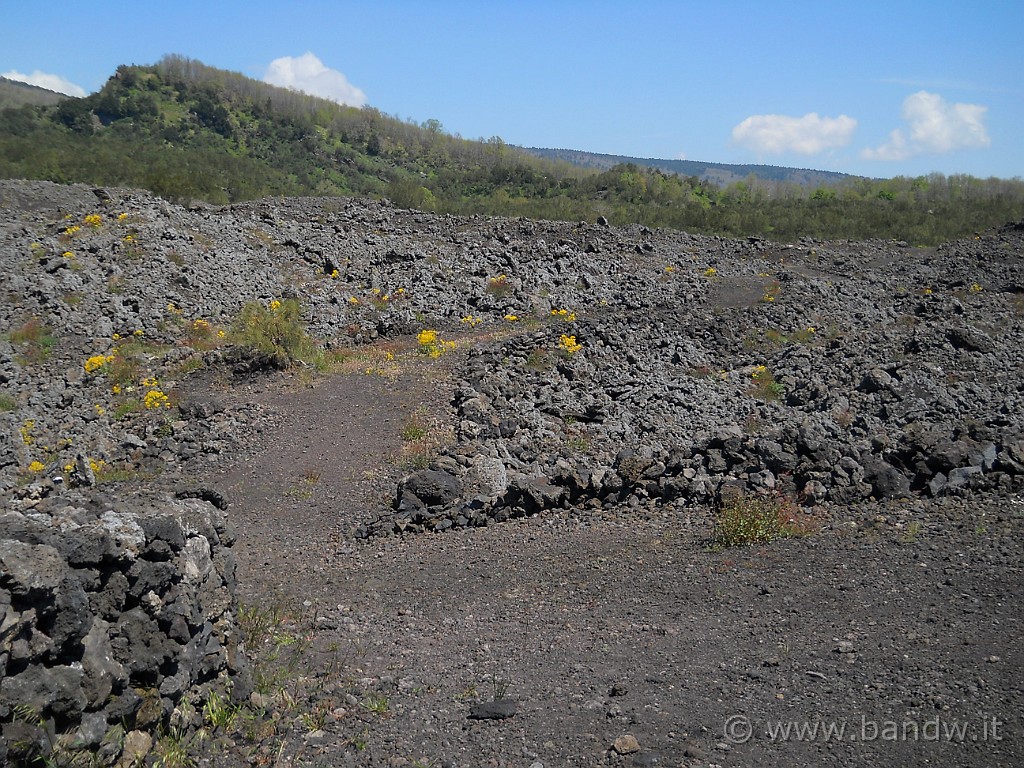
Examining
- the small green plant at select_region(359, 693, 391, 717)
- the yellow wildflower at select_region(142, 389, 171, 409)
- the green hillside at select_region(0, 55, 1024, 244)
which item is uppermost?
the green hillside at select_region(0, 55, 1024, 244)

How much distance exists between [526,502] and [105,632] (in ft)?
14.3

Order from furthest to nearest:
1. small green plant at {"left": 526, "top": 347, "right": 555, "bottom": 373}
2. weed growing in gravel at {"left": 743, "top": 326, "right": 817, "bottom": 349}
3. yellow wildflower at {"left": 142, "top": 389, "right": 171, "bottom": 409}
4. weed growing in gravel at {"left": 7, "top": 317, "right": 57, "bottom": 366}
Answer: weed growing in gravel at {"left": 743, "top": 326, "right": 817, "bottom": 349}
small green plant at {"left": 526, "top": 347, "right": 555, "bottom": 373}
weed growing in gravel at {"left": 7, "top": 317, "right": 57, "bottom": 366}
yellow wildflower at {"left": 142, "top": 389, "right": 171, "bottom": 409}

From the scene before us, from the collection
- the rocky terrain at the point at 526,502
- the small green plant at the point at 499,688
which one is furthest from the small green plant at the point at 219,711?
the small green plant at the point at 499,688

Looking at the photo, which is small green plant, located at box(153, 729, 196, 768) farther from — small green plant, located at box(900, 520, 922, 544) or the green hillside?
the green hillside

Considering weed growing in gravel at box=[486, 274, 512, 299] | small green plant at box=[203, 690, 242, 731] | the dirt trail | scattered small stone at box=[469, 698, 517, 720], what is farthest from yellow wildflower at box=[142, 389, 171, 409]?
weed growing in gravel at box=[486, 274, 512, 299]

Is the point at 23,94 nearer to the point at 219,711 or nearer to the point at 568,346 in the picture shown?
the point at 568,346

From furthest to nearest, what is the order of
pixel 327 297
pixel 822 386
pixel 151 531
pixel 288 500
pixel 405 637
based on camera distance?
pixel 327 297, pixel 822 386, pixel 288 500, pixel 405 637, pixel 151 531

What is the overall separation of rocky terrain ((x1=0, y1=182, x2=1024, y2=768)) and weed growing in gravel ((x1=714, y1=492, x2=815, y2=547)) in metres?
0.08

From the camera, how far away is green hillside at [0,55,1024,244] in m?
30.3

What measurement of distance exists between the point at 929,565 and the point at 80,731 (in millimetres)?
5301

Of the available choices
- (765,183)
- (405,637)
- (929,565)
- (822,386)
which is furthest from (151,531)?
(765,183)

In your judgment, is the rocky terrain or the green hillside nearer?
the rocky terrain

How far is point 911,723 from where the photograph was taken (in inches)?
148

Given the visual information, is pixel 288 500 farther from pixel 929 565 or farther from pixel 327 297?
pixel 327 297
